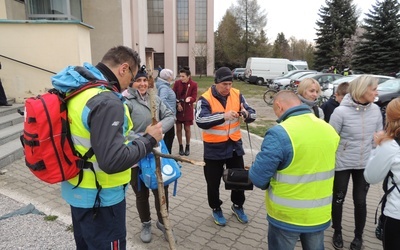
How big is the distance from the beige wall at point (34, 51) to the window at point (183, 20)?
37654 mm

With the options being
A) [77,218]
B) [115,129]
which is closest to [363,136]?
[115,129]

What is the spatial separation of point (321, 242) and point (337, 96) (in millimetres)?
2101

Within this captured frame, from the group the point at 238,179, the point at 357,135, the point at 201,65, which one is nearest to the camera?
the point at 238,179

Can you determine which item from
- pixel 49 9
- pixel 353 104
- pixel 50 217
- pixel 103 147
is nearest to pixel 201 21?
pixel 49 9

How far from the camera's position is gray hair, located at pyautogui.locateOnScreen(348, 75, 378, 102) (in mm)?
2980

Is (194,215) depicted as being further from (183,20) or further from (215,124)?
(183,20)

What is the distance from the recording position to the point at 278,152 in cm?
210

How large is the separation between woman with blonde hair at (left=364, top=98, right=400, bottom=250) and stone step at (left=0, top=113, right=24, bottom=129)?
714 cm

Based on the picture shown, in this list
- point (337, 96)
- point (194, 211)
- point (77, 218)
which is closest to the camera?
point (77, 218)

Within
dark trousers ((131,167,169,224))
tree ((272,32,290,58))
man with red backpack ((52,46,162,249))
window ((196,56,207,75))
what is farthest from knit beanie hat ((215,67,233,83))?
tree ((272,32,290,58))

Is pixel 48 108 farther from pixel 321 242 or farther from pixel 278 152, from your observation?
pixel 321 242

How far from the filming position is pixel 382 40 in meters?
28.5

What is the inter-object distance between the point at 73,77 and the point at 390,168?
7.72 feet

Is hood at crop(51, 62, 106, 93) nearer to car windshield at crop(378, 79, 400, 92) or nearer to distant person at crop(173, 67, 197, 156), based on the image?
distant person at crop(173, 67, 197, 156)
